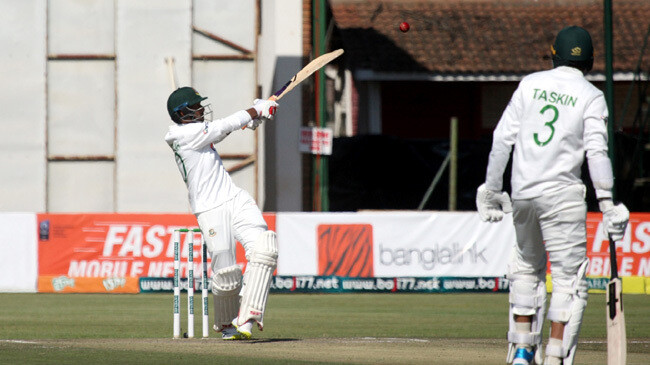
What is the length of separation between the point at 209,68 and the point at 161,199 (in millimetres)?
2374

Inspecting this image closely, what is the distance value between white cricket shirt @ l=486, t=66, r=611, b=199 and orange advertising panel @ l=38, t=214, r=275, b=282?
388 inches

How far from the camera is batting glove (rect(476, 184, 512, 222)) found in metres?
6.48

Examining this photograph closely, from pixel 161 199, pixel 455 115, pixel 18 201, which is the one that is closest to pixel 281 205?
pixel 161 199

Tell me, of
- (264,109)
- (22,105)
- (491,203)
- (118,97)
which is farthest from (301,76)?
(22,105)

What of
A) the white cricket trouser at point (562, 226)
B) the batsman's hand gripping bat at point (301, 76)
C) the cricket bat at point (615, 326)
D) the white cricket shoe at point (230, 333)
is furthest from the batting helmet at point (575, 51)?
the white cricket shoe at point (230, 333)

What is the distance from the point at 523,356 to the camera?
6234 millimetres

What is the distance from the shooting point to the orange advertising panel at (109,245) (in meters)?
16.1

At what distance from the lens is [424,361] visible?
22.3 feet

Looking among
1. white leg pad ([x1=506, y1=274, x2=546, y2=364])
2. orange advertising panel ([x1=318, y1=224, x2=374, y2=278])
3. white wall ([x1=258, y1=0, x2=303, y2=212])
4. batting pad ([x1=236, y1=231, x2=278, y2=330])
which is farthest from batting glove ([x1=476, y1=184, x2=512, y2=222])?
white wall ([x1=258, y1=0, x2=303, y2=212])

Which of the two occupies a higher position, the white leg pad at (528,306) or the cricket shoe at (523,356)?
the white leg pad at (528,306)

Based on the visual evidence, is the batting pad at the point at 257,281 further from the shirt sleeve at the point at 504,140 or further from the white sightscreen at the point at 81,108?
the white sightscreen at the point at 81,108

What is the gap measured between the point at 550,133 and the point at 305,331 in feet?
12.9

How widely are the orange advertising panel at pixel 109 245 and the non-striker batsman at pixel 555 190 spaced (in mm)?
9828

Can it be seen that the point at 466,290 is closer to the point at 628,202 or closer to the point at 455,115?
the point at 628,202
